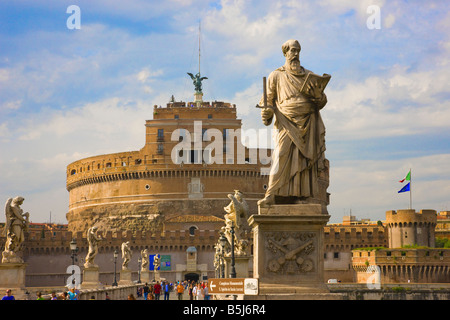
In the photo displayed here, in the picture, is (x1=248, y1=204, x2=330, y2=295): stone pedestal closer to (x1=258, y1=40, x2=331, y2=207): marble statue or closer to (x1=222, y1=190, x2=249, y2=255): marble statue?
(x1=258, y1=40, x2=331, y2=207): marble statue

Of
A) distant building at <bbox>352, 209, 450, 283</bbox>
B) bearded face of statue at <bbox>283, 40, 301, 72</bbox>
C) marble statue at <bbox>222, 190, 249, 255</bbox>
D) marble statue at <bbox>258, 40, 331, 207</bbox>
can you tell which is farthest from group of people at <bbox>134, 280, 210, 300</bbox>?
distant building at <bbox>352, 209, 450, 283</bbox>

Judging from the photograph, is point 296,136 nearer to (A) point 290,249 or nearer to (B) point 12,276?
(A) point 290,249

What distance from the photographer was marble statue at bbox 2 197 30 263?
A: 17016mm

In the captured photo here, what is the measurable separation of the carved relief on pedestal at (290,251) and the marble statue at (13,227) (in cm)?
1078

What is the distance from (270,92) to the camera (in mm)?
8266

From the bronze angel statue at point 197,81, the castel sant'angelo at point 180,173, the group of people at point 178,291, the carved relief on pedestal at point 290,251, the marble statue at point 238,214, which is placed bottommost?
the group of people at point 178,291

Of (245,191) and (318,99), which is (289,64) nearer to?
(318,99)

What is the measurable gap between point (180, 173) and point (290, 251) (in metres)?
Answer: 78.0

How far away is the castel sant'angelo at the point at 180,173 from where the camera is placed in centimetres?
8512

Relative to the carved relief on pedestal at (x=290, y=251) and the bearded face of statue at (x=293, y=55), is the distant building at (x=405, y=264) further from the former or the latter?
the carved relief on pedestal at (x=290, y=251)

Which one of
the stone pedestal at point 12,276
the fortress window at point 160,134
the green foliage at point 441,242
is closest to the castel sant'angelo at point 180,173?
the fortress window at point 160,134

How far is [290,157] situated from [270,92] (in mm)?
862

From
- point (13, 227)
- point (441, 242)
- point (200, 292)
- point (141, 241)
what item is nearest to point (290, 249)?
point (13, 227)

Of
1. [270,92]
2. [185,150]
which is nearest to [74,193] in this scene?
[185,150]
